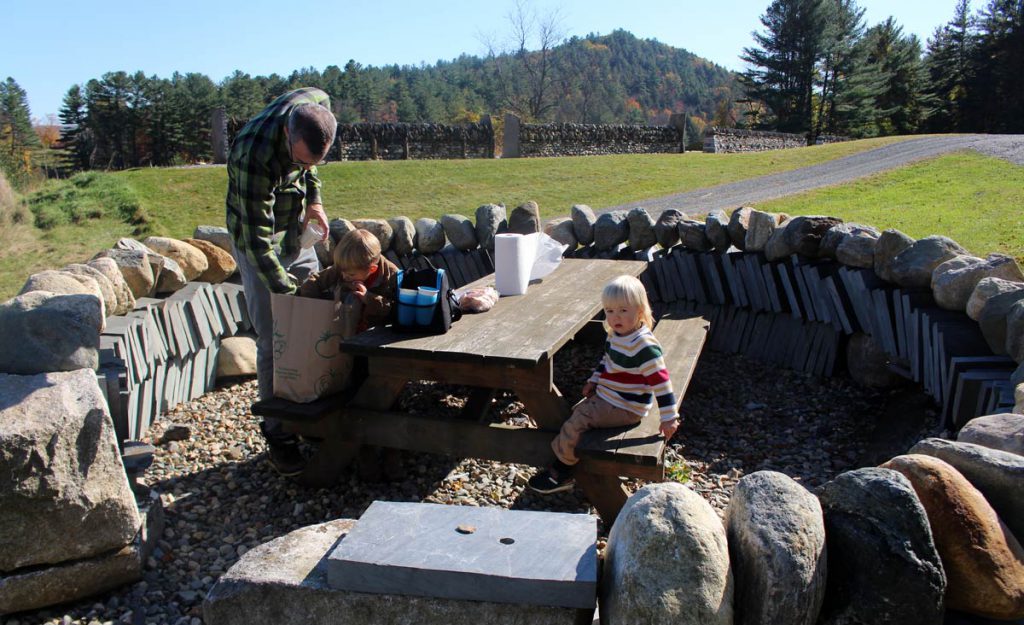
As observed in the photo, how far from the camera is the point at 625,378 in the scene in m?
3.22

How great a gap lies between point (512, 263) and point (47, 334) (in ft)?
7.81

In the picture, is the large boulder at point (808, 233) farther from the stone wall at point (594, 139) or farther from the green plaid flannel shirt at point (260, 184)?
the stone wall at point (594, 139)

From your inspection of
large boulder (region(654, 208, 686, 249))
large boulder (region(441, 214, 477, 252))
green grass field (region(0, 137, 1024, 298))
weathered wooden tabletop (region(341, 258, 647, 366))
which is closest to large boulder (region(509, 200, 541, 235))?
large boulder (region(441, 214, 477, 252))

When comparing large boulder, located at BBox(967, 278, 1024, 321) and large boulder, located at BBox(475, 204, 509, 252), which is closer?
large boulder, located at BBox(967, 278, 1024, 321)

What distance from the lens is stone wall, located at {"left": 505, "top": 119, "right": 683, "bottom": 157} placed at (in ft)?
76.3

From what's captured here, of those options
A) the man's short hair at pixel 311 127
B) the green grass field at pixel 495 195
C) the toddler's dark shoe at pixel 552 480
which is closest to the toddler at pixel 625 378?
the toddler's dark shoe at pixel 552 480

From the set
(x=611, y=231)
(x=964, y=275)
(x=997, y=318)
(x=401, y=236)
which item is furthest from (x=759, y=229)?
(x=401, y=236)

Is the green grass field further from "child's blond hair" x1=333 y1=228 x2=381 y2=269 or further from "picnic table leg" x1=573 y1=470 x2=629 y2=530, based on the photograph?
"child's blond hair" x1=333 y1=228 x2=381 y2=269

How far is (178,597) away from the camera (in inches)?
115

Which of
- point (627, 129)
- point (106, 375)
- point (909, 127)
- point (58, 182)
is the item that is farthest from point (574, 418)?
point (909, 127)

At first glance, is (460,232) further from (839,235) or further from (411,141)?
(411,141)

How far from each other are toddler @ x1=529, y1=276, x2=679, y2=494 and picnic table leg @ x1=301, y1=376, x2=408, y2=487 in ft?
2.92

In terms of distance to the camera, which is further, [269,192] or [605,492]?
[269,192]

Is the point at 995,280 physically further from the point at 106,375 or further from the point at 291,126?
the point at 106,375
